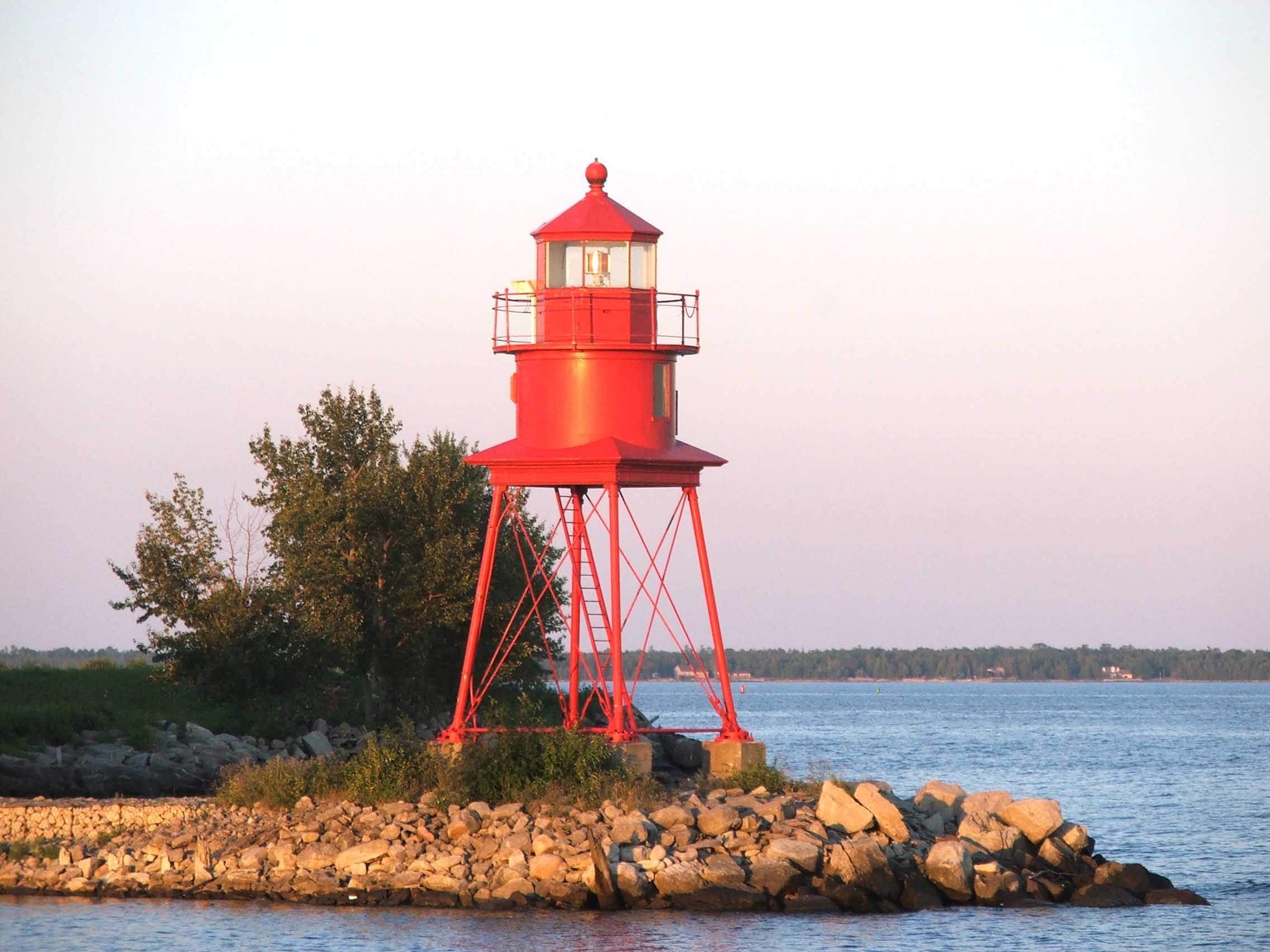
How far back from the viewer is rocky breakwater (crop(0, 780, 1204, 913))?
28.1 meters

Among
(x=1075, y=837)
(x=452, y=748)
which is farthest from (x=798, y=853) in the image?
(x=452, y=748)

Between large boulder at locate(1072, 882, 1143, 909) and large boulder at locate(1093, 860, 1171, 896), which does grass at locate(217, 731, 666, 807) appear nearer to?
large boulder at locate(1072, 882, 1143, 909)

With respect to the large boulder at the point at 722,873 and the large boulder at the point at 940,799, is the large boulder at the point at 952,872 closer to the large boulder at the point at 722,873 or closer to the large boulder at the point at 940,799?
the large boulder at the point at 940,799

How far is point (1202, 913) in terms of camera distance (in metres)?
30.9

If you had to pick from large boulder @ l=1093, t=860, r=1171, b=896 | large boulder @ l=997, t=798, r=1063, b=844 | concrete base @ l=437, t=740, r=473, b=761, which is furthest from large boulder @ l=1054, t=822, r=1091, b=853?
concrete base @ l=437, t=740, r=473, b=761

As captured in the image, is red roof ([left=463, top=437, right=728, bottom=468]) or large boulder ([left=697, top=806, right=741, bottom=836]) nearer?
large boulder ([left=697, top=806, right=741, bottom=836])

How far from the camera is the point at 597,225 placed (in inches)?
1268

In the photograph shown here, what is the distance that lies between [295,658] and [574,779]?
14701mm

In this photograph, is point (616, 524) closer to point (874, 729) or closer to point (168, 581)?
point (168, 581)

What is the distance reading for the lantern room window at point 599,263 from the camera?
32.3m

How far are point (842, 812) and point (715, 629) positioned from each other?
4071mm

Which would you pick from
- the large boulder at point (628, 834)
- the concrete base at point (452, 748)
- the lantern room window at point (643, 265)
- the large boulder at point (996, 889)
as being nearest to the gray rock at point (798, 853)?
the large boulder at point (628, 834)

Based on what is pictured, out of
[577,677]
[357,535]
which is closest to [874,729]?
[357,535]

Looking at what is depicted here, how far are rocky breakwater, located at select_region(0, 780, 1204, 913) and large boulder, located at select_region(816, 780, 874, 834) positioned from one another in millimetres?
23
